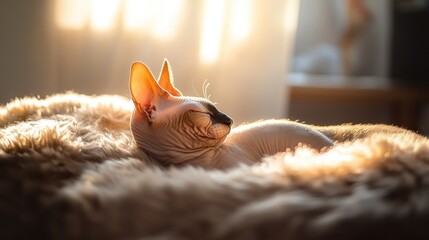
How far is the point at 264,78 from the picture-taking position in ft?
5.65

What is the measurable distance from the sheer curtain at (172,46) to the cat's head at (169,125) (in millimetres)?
743

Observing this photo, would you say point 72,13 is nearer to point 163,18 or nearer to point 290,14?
point 163,18

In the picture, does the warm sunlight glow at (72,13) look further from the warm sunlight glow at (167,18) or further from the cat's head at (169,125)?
the cat's head at (169,125)

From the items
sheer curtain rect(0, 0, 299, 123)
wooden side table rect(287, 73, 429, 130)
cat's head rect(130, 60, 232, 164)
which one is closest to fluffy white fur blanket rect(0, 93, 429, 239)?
cat's head rect(130, 60, 232, 164)

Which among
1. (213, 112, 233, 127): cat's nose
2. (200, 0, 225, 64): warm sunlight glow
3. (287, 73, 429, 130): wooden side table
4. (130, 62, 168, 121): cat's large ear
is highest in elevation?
(200, 0, 225, 64): warm sunlight glow

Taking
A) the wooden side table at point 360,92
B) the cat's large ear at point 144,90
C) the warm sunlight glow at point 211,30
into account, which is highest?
the warm sunlight glow at point 211,30

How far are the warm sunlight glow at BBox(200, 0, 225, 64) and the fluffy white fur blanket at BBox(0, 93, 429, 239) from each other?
3.29ft

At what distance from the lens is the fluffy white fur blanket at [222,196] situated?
51cm

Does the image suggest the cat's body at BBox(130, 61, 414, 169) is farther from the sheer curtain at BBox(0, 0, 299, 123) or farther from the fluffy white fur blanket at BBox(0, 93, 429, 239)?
the sheer curtain at BBox(0, 0, 299, 123)

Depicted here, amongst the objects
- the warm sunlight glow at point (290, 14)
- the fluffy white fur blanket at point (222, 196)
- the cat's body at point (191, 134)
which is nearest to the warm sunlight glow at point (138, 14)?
the warm sunlight glow at point (290, 14)

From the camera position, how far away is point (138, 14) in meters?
1.61

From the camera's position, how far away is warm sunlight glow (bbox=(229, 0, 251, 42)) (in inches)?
66.4

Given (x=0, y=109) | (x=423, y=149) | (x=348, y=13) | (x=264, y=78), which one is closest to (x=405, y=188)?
(x=423, y=149)

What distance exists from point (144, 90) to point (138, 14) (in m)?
0.79
